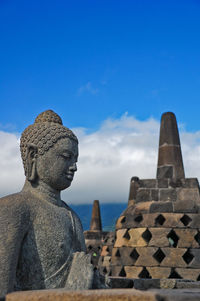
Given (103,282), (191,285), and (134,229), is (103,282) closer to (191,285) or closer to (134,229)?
(191,285)

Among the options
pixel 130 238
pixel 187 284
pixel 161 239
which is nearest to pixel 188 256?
pixel 161 239

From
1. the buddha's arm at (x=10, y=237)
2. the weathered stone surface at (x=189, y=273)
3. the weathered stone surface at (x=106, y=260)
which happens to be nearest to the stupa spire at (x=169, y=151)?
the weathered stone surface at (x=189, y=273)

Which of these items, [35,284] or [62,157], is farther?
[62,157]

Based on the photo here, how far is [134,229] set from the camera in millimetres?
8125

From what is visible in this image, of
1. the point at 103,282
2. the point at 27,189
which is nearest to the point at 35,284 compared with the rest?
the point at 103,282

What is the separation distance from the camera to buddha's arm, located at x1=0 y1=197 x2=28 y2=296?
2595 millimetres

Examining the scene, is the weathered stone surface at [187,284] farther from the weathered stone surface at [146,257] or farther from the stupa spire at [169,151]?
the stupa spire at [169,151]

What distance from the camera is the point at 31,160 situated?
3.29 m

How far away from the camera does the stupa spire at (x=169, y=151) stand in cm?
880

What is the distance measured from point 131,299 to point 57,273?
3.53 ft

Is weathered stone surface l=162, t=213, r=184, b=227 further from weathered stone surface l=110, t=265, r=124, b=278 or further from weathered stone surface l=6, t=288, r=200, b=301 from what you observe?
weathered stone surface l=6, t=288, r=200, b=301

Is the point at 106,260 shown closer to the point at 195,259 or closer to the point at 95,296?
the point at 195,259

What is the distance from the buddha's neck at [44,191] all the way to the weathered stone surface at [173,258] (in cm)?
488

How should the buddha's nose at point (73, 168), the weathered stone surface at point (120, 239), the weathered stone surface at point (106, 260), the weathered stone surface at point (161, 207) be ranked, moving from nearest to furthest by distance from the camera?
the buddha's nose at point (73, 168)
the weathered stone surface at point (161, 207)
the weathered stone surface at point (120, 239)
the weathered stone surface at point (106, 260)
